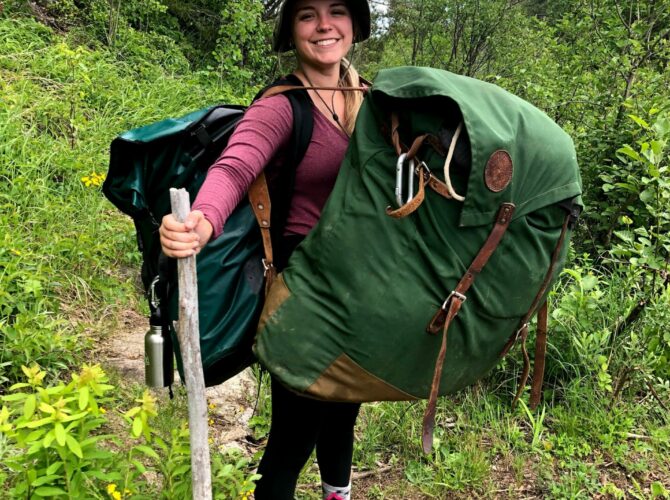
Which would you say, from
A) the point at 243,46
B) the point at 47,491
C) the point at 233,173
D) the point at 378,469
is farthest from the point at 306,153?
the point at 243,46

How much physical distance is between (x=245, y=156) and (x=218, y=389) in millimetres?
1904

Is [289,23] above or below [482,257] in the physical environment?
above

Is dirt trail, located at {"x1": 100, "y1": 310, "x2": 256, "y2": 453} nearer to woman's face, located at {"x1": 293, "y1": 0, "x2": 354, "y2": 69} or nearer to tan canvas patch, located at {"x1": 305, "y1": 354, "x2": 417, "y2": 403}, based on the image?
tan canvas patch, located at {"x1": 305, "y1": 354, "x2": 417, "y2": 403}

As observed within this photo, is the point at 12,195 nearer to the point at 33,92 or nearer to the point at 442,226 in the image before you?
the point at 33,92

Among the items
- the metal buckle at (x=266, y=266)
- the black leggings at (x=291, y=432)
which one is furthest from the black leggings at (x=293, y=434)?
the metal buckle at (x=266, y=266)

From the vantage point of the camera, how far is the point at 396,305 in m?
1.36

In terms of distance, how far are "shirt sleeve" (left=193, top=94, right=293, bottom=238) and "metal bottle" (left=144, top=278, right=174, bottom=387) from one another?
368mm

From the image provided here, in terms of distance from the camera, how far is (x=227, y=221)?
1.57 metres

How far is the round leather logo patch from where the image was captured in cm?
129

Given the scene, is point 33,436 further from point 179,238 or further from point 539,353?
point 539,353

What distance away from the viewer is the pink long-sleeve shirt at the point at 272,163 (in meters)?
1.37

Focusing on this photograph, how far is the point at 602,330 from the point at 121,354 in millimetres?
2528

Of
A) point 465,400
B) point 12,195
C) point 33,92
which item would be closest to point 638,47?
point 465,400

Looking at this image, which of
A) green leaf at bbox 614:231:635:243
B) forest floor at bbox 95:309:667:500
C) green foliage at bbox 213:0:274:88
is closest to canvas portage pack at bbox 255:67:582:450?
forest floor at bbox 95:309:667:500
